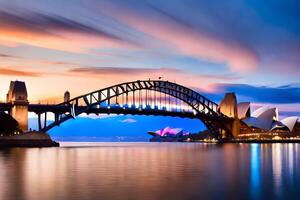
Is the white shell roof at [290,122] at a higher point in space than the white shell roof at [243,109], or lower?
lower

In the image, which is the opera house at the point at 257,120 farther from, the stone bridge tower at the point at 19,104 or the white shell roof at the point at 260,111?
the stone bridge tower at the point at 19,104

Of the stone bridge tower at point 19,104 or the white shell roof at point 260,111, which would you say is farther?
the white shell roof at point 260,111

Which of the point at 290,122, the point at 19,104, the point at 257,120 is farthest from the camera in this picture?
the point at 290,122

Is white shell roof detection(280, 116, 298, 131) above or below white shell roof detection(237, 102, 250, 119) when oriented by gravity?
below

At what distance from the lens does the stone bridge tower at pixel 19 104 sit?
89525 millimetres

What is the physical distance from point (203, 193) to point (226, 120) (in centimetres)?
11989

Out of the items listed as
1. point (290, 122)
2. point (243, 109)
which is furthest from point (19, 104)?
point (290, 122)

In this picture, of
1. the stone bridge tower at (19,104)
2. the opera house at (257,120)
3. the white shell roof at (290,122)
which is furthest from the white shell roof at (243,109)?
the stone bridge tower at (19,104)

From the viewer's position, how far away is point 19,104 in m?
90.1

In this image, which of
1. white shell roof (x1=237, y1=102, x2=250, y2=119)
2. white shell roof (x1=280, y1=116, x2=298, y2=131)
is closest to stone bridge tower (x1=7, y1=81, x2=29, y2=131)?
white shell roof (x1=237, y1=102, x2=250, y2=119)

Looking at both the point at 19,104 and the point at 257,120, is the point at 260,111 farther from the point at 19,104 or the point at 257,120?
the point at 19,104

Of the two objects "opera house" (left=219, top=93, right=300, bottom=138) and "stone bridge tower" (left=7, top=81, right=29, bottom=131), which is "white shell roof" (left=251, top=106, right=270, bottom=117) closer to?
"opera house" (left=219, top=93, right=300, bottom=138)

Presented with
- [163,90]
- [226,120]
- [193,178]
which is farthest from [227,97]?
[193,178]

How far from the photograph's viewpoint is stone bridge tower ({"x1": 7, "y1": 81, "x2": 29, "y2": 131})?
294 feet
